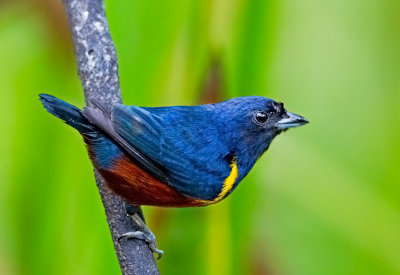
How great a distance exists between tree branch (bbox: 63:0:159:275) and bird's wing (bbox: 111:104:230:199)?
231mm

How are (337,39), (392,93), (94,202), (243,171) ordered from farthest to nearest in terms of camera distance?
(337,39) < (392,93) < (94,202) < (243,171)

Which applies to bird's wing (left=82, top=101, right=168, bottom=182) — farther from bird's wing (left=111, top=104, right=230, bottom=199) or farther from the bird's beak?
the bird's beak

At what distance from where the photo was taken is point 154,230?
151 inches

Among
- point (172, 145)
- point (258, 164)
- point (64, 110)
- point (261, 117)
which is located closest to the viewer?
point (64, 110)

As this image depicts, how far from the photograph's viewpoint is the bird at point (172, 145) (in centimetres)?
328

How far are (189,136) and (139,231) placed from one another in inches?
20.3

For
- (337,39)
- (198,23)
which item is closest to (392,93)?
(337,39)

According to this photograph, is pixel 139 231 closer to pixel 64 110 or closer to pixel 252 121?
pixel 64 110

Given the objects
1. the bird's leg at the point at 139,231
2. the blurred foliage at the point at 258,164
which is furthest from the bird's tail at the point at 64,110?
the blurred foliage at the point at 258,164

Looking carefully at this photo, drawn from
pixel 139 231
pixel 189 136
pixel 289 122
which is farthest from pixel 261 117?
pixel 139 231

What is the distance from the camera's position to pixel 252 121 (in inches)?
139

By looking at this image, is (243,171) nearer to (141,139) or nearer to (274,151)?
(141,139)

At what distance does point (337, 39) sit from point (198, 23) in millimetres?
1277

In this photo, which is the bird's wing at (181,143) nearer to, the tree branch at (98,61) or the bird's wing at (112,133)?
the bird's wing at (112,133)
